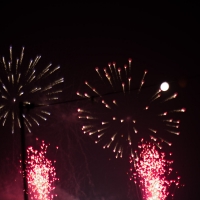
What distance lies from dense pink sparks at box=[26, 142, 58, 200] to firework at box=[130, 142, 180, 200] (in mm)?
2521

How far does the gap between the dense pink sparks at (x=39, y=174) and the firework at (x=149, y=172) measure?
99.3 inches

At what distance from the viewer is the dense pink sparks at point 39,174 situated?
1116cm

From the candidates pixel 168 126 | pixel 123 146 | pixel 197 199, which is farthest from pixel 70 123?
pixel 197 199

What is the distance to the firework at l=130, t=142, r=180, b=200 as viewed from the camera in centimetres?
1108

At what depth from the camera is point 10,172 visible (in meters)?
12.4

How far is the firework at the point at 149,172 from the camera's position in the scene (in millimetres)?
11078

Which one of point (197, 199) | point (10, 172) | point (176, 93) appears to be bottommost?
point (197, 199)

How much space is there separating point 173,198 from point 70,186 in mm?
3265

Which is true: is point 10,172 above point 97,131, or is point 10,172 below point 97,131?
below

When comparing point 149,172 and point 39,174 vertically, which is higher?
point 39,174

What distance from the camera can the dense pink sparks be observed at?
36.6ft

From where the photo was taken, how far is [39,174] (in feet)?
36.7

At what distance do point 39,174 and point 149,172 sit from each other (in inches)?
120

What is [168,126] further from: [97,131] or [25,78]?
[25,78]
